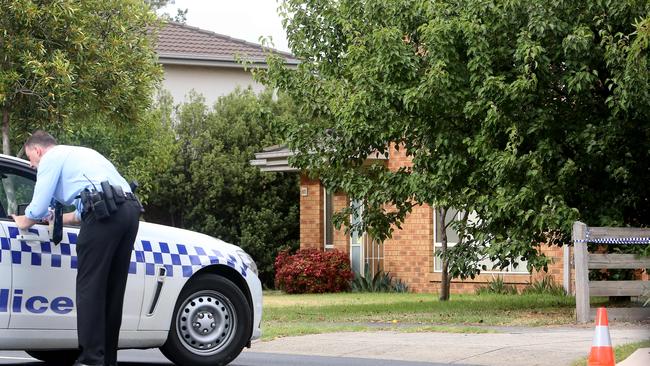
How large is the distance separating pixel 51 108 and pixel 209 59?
17177 millimetres

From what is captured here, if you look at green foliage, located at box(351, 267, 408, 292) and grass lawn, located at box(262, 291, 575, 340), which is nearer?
grass lawn, located at box(262, 291, 575, 340)

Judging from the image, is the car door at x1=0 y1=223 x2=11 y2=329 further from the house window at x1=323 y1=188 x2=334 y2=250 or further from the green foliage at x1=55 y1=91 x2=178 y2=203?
the house window at x1=323 y1=188 x2=334 y2=250

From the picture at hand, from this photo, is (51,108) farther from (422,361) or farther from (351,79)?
(422,361)

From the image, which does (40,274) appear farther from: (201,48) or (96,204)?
(201,48)

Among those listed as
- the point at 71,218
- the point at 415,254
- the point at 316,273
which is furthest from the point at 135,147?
the point at 71,218

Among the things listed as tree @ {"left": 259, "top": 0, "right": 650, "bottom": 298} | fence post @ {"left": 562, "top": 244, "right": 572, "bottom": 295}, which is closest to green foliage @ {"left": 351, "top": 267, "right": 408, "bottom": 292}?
fence post @ {"left": 562, "top": 244, "right": 572, "bottom": 295}

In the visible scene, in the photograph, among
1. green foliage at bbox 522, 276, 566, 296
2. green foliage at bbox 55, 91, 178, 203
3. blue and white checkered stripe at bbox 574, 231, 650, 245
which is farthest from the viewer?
green foliage at bbox 55, 91, 178, 203

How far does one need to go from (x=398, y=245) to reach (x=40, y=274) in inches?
686

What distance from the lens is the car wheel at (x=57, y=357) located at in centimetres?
1083

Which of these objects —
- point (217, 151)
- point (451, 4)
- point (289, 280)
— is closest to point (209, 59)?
point (217, 151)

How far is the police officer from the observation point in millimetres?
8844

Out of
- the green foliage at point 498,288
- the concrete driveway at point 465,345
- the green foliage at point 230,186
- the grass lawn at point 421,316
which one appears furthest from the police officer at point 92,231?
the green foliage at point 230,186

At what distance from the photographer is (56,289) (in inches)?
371

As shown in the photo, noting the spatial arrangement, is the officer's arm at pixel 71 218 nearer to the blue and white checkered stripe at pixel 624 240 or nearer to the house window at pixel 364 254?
the blue and white checkered stripe at pixel 624 240
